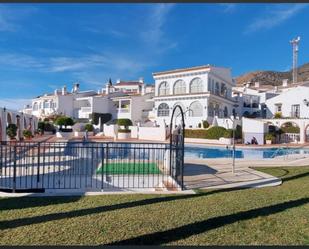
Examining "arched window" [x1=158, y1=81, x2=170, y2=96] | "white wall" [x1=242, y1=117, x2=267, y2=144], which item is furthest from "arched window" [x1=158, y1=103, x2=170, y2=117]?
"white wall" [x1=242, y1=117, x2=267, y2=144]

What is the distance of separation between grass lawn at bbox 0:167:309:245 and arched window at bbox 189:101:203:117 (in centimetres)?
3460

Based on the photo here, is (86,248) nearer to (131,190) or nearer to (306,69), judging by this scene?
(131,190)

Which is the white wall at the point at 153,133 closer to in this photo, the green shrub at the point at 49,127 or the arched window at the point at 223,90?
the arched window at the point at 223,90

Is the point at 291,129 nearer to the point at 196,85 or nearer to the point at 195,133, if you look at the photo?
the point at 195,133

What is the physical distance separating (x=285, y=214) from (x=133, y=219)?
3.41 meters

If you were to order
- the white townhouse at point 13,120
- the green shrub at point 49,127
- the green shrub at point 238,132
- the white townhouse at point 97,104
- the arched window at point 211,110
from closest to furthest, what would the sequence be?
the white townhouse at point 13,120 < the green shrub at point 238,132 < the arched window at point 211,110 < the green shrub at point 49,127 < the white townhouse at point 97,104

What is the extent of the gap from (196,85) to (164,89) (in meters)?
6.54

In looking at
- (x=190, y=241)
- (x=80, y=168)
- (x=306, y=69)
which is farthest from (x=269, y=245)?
(x=306, y=69)

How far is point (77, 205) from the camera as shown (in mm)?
6441

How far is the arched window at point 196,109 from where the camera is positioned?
41906 mm

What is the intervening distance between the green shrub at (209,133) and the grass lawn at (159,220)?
1019 inches

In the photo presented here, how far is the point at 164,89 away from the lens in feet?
154

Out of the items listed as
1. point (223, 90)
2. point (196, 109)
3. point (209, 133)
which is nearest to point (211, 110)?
point (196, 109)

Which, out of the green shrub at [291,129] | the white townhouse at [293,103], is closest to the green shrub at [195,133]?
the green shrub at [291,129]
